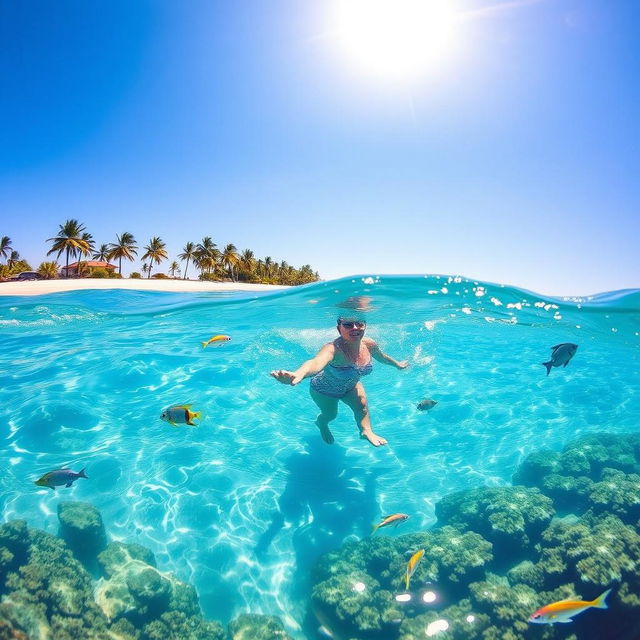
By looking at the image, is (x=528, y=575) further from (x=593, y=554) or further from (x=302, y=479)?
(x=302, y=479)

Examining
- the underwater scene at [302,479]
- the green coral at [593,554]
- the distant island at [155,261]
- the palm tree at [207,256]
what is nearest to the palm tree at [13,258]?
the distant island at [155,261]

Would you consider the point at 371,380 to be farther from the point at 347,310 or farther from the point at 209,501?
the point at 209,501

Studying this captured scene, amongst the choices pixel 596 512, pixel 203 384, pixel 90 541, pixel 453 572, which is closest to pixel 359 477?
pixel 453 572

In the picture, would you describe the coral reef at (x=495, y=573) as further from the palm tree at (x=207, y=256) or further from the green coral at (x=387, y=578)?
the palm tree at (x=207, y=256)

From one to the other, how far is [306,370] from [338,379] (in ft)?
5.86

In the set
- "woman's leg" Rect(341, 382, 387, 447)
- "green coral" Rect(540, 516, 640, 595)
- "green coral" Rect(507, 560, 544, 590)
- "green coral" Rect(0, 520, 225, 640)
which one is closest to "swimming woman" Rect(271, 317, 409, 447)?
"woman's leg" Rect(341, 382, 387, 447)

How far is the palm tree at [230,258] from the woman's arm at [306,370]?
6745 centimetres

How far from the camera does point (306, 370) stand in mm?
4984

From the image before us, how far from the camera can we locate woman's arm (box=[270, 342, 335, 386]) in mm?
4246

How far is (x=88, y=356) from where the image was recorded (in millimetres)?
12961

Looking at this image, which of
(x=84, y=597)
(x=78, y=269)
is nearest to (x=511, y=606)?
(x=84, y=597)

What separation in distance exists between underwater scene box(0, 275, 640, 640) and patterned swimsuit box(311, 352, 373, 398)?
3.18 ft

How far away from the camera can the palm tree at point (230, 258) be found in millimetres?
70938

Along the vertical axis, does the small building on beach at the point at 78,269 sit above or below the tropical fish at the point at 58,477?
above
